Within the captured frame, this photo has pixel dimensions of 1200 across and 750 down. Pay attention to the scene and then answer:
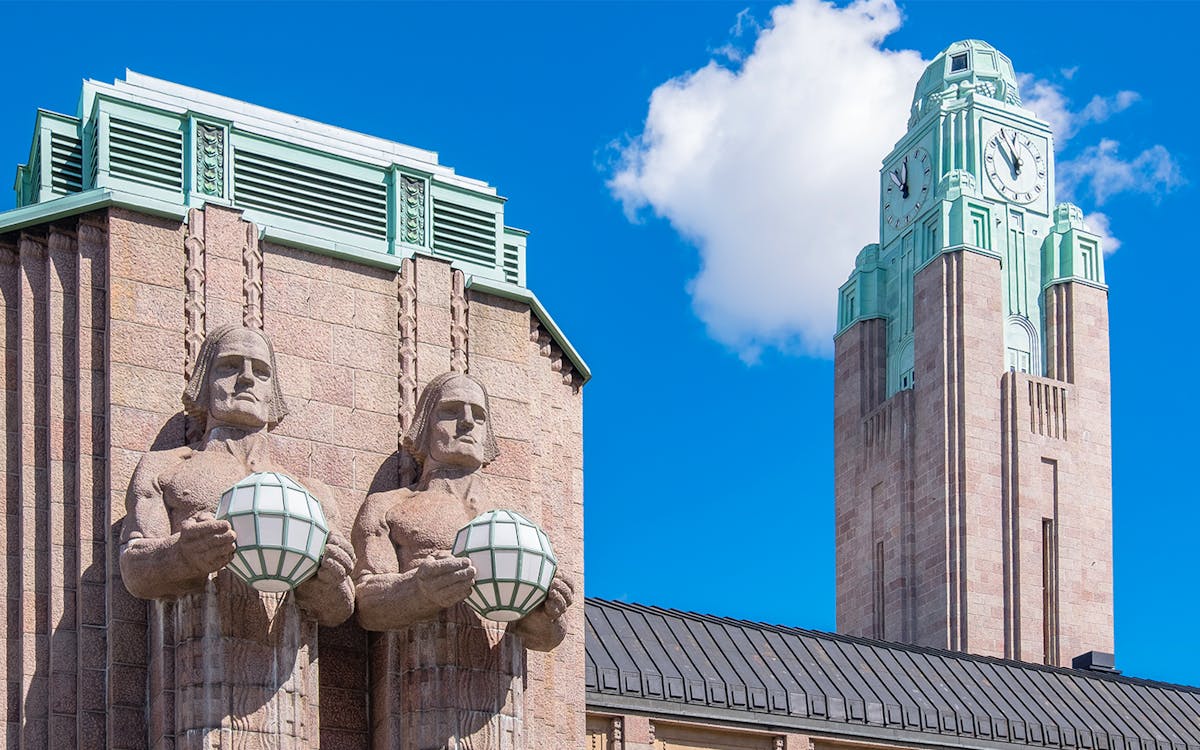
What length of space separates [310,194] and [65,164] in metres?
2.32

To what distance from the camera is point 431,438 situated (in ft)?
69.7

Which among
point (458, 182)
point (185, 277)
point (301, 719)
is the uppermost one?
point (458, 182)

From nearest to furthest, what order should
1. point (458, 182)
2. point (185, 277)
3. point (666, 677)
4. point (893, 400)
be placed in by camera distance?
1. point (185, 277)
2. point (458, 182)
3. point (666, 677)
4. point (893, 400)

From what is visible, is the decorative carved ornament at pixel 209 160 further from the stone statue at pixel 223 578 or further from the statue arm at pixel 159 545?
the statue arm at pixel 159 545

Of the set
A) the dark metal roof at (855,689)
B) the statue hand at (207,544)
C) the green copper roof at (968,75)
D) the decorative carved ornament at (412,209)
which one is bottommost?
the dark metal roof at (855,689)

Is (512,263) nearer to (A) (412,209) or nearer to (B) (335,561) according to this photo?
(A) (412,209)

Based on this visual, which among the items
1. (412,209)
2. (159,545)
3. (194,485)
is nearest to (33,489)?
(194,485)

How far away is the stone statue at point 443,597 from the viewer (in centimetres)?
2017

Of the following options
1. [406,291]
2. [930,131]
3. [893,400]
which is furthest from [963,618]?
[406,291]

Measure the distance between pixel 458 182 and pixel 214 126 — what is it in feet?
8.93

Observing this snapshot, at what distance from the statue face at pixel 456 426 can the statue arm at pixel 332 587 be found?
1454 millimetres

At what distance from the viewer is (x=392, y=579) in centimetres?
2027

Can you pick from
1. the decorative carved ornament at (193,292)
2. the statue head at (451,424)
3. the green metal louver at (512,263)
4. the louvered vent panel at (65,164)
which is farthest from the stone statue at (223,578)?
the green metal louver at (512,263)

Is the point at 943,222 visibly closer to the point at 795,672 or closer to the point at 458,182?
the point at 795,672
